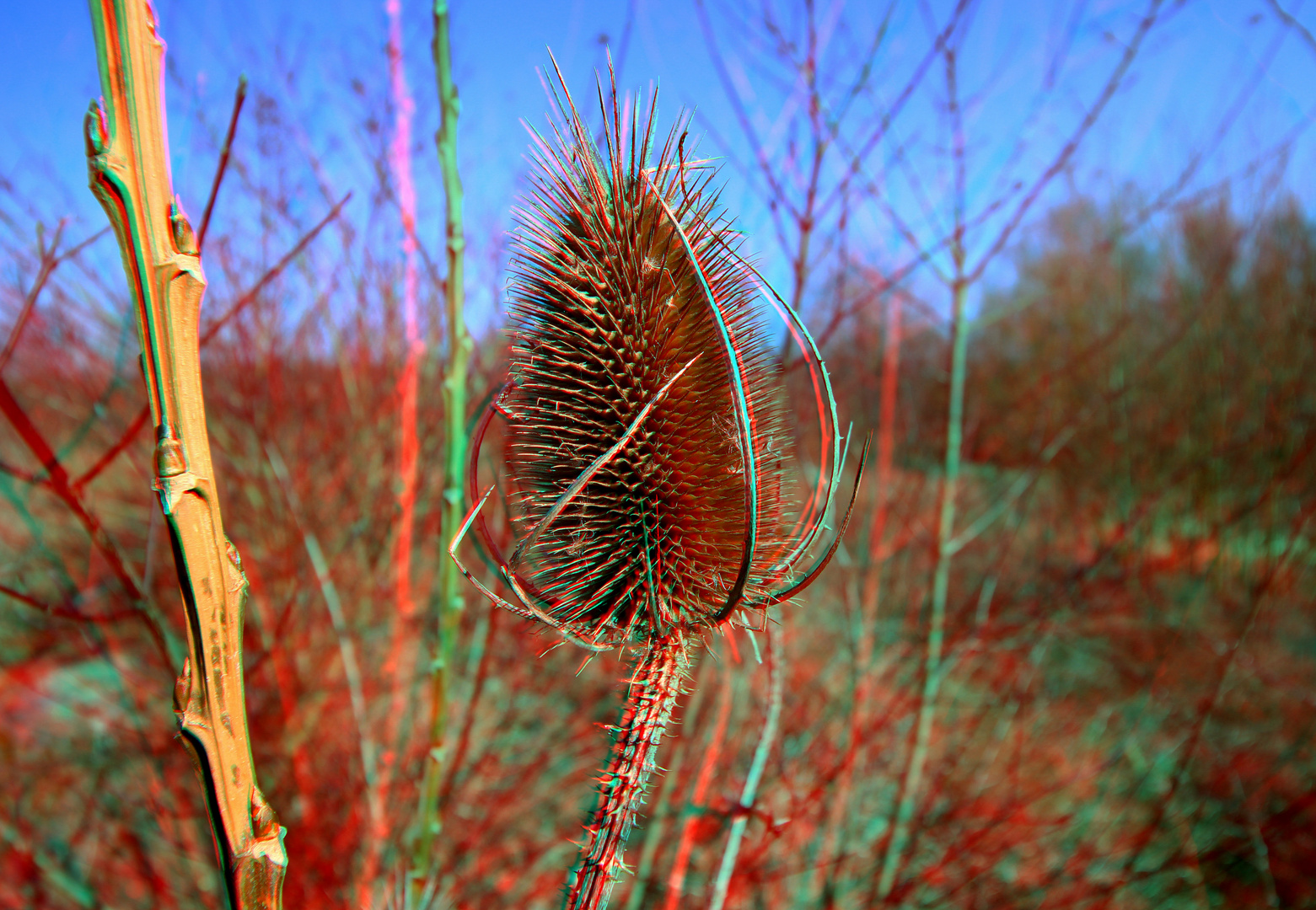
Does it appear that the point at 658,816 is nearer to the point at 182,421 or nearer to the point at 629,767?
the point at 629,767

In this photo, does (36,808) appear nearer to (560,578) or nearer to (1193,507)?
(560,578)

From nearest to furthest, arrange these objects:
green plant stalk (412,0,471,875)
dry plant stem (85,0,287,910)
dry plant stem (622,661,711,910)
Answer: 1. dry plant stem (85,0,287,910)
2. green plant stalk (412,0,471,875)
3. dry plant stem (622,661,711,910)

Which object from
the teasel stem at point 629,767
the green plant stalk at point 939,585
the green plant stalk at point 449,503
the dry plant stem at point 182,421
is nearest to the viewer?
the dry plant stem at point 182,421

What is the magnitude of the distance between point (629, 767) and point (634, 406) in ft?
1.69

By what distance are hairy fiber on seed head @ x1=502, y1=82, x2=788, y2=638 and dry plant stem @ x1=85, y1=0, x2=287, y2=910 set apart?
42 centimetres

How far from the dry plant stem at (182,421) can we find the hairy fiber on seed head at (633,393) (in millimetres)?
422

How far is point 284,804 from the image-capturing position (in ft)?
12.0

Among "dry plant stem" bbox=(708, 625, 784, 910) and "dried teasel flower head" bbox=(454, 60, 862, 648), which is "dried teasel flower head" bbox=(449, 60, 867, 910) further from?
"dry plant stem" bbox=(708, 625, 784, 910)

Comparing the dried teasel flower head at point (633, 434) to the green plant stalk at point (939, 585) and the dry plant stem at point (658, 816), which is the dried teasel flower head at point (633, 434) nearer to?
the dry plant stem at point (658, 816)

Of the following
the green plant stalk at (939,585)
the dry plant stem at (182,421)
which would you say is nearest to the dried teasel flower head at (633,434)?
the dry plant stem at (182,421)

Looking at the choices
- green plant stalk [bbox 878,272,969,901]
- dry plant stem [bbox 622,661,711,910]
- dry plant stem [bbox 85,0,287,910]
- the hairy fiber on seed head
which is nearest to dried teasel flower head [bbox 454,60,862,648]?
the hairy fiber on seed head

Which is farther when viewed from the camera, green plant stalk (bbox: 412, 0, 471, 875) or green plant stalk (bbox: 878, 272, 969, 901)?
green plant stalk (bbox: 878, 272, 969, 901)

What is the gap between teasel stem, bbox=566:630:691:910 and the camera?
91 cm

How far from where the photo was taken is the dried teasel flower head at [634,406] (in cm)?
93
